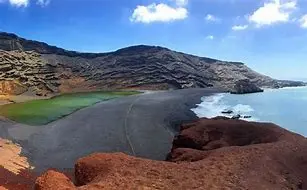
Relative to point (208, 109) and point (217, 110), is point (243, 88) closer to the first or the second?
point (208, 109)

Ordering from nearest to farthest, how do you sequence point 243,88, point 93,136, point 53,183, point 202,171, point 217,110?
point 53,183 < point 202,171 < point 93,136 < point 217,110 < point 243,88

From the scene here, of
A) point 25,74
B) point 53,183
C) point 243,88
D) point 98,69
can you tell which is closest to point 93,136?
point 53,183

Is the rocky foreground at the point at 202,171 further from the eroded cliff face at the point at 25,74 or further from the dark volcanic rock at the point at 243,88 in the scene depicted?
the dark volcanic rock at the point at 243,88

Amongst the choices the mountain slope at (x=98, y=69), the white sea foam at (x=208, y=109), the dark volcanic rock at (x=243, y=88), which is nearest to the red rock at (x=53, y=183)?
the white sea foam at (x=208, y=109)

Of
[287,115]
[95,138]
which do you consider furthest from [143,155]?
[287,115]

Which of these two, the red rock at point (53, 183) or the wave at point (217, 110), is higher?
the red rock at point (53, 183)

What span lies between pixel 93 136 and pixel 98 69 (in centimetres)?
10243

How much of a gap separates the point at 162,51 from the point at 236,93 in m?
47.4

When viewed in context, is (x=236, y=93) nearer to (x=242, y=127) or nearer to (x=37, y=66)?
(x=37, y=66)

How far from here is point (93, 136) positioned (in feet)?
152

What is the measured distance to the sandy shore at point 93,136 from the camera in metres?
38.4

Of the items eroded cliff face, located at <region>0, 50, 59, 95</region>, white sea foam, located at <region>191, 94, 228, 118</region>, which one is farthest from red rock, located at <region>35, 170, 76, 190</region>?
eroded cliff face, located at <region>0, 50, 59, 95</region>

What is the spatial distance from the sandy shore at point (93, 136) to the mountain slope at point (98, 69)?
5171 centimetres

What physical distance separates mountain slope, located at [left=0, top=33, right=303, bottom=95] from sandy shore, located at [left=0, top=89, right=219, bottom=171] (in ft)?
170
